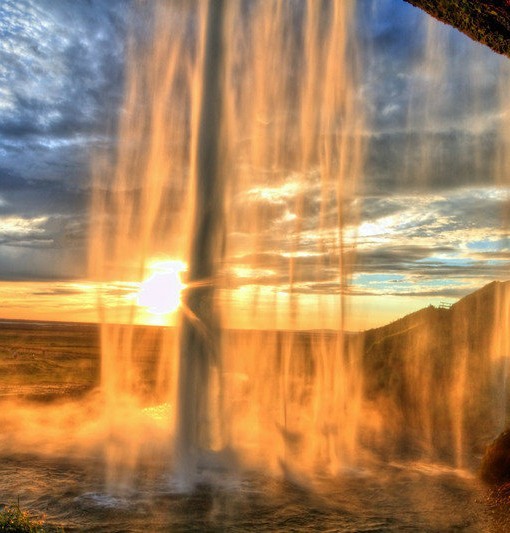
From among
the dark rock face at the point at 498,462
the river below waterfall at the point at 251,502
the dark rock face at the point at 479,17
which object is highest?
the dark rock face at the point at 479,17

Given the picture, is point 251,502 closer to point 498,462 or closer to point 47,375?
point 498,462

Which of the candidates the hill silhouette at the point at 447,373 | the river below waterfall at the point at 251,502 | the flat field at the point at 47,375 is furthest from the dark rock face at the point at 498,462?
the flat field at the point at 47,375

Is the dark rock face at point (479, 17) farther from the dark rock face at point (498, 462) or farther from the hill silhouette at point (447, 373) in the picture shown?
the hill silhouette at point (447, 373)

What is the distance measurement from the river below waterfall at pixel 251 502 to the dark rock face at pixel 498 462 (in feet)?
1.13

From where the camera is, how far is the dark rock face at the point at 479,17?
8.64 meters

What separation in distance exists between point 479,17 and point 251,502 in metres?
9.45

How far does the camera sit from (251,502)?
34.0 ft

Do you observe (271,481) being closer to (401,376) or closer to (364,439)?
(364,439)

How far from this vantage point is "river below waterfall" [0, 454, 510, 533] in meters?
9.27

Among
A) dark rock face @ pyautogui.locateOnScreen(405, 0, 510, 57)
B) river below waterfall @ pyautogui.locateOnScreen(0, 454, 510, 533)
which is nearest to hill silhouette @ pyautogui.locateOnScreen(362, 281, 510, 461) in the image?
river below waterfall @ pyautogui.locateOnScreen(0, 454, 510, 533)

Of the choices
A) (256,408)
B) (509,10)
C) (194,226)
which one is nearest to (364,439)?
(256,408)

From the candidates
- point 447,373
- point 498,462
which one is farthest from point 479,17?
point 447,373

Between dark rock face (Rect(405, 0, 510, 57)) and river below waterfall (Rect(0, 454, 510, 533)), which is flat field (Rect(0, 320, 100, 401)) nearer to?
river below waterfall (Rect(0, 454, 510, 533))

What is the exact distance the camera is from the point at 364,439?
1689cm
